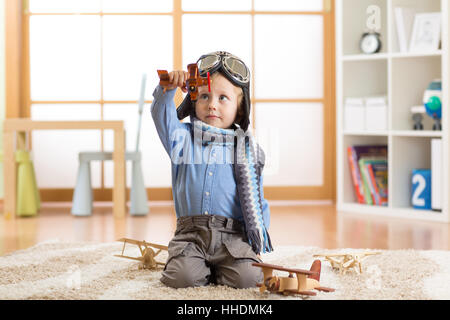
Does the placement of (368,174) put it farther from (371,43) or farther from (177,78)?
(177,78)

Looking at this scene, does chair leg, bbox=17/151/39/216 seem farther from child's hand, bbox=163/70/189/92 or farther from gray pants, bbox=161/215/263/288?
child's hand, bbox=163/70/189/92

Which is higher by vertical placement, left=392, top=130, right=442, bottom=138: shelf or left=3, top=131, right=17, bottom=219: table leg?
left=392, top=130, right=442, bottom=138: shelf

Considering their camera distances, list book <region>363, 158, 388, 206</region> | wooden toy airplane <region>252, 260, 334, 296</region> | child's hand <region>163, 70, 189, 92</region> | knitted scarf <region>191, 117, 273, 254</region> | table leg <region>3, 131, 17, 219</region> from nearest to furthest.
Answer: wooden toy airplane <region>252, 260, 334, 296</region>, child's hand <region>163, 70, 189, 92</region>, knitted scarf <region>191, 117, 273, 254</region>, table leg <region>3, 131, 17, 219</region>, book <region>363, 158, 388, 206</region>

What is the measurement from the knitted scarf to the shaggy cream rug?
16cm

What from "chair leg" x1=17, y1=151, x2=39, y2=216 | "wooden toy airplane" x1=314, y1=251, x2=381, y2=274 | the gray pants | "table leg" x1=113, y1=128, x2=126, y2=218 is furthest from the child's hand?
"chair leg" x1=17, y1=151, x2=39, y2=216

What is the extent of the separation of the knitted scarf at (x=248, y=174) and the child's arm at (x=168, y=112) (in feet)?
0.21

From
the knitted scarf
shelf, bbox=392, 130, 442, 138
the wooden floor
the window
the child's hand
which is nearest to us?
the child's hand

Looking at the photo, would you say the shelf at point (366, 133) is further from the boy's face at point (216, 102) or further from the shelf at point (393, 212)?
the boy's face at point (216, 102)

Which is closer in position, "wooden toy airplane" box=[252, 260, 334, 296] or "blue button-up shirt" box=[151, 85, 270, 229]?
"wooden toy airplane" box=[252, 260, 334, 296]

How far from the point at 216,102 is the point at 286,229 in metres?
1.12

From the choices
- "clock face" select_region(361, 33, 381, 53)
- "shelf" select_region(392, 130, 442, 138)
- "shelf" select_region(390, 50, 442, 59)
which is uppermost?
"clock face" select_region(361, 33, 381, 53)

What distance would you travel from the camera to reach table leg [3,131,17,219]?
3059mm
